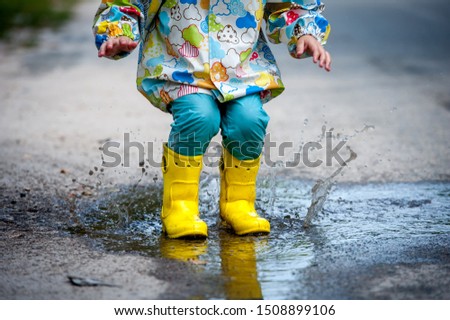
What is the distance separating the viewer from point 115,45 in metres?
3.44

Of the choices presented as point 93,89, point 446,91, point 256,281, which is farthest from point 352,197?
point 93,89

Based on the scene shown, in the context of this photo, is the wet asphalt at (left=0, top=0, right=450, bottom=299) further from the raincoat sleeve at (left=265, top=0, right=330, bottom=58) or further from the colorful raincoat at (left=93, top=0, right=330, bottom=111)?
the raincoat sleeve at (left=265, top=0, right=330, bottom=58)

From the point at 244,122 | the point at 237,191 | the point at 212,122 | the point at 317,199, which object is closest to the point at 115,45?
the point at 212,122

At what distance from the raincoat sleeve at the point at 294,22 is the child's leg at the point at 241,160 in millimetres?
281

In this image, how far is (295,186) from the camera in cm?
469

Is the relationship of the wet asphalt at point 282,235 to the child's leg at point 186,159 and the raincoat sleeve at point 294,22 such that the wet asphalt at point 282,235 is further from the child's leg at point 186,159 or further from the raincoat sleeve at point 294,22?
the raincoat sleeve at point 294,22

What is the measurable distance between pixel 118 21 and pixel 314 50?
74 centimetres

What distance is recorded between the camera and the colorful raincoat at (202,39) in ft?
11.7

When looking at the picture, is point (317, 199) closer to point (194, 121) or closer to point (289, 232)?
point (289, 232)

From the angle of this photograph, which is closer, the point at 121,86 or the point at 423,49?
the point at 121,86

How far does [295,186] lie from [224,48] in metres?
1.26

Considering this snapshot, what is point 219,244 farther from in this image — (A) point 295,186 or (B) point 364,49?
(B) point 364,49

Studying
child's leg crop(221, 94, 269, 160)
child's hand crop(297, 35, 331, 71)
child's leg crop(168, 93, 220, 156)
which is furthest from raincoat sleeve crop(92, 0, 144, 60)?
child's hand crop(297, 35, 331, 71)
